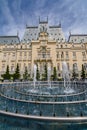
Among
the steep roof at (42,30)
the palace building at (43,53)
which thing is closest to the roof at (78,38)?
the palace building at (43,53)

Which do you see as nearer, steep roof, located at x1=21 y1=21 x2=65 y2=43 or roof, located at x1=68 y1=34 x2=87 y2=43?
roof, located at x1=68 y1=34 x2=87 y2=43

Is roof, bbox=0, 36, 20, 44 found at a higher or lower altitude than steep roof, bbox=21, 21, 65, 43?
lower

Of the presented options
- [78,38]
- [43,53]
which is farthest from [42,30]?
[78,38]

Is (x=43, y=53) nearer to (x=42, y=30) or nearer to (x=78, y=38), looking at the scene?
(x=42, y=30)

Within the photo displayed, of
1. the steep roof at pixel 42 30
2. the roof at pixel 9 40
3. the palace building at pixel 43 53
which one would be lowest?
the palace building at pixel 43 53

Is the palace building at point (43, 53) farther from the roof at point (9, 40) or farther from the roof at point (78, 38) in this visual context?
the roof at point (9, 40)

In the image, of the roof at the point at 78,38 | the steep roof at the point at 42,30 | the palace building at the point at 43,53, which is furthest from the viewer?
the steep roof at the point at 42,30

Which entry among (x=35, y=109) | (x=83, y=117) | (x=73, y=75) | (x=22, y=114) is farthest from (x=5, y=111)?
(x=73, y=75)

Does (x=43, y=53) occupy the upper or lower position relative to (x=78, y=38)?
lower

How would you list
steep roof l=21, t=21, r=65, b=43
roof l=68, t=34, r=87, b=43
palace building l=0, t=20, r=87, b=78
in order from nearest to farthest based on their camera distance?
palace building l=0, t=20, r=87, b=78 → roof l=68, t=34, r=87, b=43 → steep roof l=21, t=21, r=65, b=43

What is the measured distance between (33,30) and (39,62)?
16.8 m

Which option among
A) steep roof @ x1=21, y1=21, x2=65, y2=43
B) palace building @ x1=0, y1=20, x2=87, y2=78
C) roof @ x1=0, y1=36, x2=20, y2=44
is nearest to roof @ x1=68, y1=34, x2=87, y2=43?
palace building @ x1=0, y1=20, x2=87, y2=78

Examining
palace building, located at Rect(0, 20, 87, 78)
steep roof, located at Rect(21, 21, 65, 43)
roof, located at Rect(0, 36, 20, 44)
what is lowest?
palace building, located at Rect(0, 20, 87, 78)

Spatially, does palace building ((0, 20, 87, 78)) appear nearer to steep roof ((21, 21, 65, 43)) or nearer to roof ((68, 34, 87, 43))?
roof ((68, 34, 87, 43))
